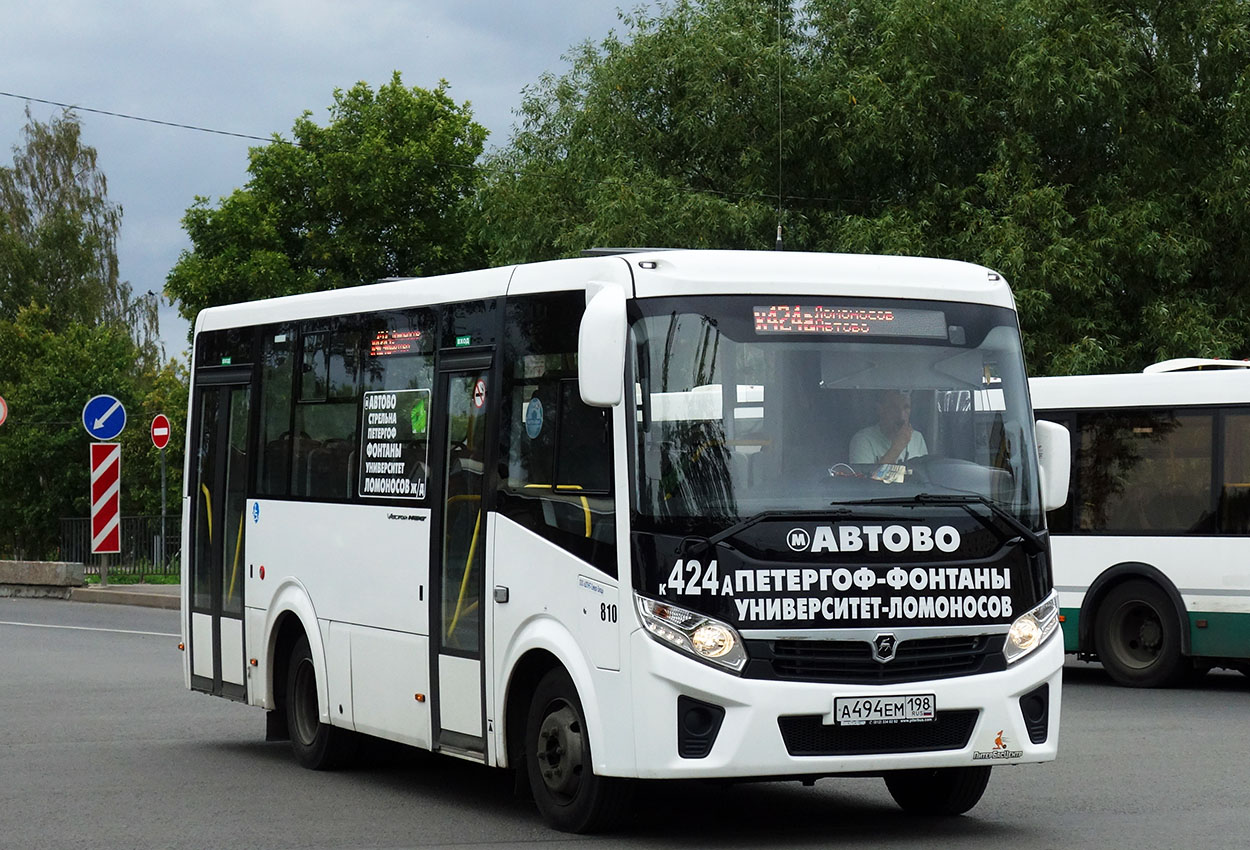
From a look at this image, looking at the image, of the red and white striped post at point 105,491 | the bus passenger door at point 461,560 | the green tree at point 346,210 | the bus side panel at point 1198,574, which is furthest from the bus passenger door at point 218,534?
the green tree at point 346,210

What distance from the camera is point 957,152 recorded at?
103 feet

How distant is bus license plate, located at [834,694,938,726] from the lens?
27.5 feet

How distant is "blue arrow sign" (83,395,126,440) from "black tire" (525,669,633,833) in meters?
21.4

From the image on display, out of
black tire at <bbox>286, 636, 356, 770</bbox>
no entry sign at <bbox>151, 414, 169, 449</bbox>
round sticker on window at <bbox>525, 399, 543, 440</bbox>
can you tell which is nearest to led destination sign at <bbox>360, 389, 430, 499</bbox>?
round sticker on window at <bbox>525, 399, 543, 440</bbox>

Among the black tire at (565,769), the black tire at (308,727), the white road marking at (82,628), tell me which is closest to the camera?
the black tire at (565,769)

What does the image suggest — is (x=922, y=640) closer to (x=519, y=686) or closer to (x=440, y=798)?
(x=519, y=686)

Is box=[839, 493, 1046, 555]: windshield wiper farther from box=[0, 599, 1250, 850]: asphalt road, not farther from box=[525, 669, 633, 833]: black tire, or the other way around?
box=[525, 669, 633, 833]: black tire

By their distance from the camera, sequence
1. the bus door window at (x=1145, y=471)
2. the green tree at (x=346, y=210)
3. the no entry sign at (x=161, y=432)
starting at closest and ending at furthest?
the bus door window at (x=1145, y=471), the no entry sign at (x=161, y=432), the green tree at (x=346, y=210)

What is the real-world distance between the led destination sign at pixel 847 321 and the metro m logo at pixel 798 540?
920 millimetres

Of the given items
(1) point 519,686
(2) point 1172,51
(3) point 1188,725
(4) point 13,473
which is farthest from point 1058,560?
(4) point 13,473

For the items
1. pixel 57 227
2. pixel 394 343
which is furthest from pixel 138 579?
pixel 57 227

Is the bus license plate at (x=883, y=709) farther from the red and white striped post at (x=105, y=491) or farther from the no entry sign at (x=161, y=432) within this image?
the no entry sign at (x=161, y=432)

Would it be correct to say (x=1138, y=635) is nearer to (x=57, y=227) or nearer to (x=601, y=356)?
(x=601, y=356)

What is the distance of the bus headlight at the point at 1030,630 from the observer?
29.0 feet
